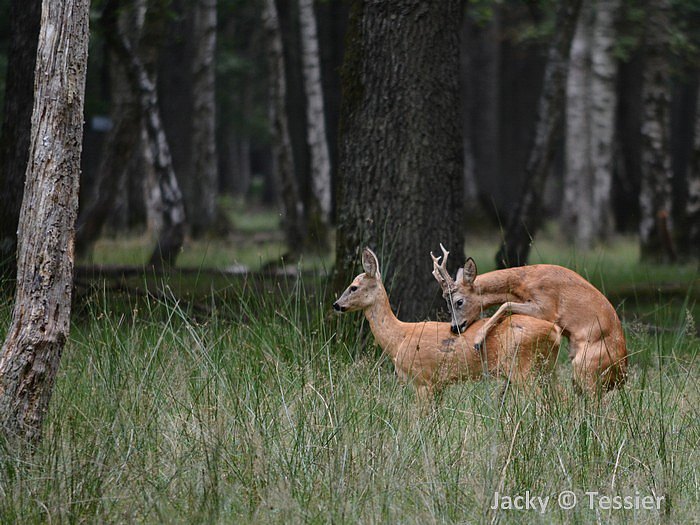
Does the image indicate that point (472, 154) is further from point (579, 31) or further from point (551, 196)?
point (551, 196)

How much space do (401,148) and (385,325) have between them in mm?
1783

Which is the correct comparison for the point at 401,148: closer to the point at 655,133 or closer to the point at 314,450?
the point at 314,450

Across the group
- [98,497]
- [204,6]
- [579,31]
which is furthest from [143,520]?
[579,31]

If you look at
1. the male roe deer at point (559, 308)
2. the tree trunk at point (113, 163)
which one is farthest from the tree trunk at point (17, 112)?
the male roe deer at point (559, 308)

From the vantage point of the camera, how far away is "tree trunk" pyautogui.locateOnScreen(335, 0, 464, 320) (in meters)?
7.53

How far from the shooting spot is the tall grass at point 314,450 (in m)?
4.38

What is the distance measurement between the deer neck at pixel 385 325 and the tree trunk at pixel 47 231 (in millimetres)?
2023

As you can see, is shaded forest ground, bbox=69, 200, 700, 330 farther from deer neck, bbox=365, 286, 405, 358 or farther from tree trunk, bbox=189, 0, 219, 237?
tree trunk, bbox=189, 0, 219, 237

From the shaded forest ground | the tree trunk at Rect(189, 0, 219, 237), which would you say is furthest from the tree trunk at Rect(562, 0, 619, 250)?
the tree trunk at Rect(189, 0, 219, 237)

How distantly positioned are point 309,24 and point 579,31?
17.1 feet

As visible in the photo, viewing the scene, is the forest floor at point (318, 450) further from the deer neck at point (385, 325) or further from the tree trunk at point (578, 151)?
the tree trunk at point (578, 151)

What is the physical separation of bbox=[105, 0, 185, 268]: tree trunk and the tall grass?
5344 mm

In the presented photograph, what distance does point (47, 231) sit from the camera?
499cm

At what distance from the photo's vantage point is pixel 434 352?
608cm
